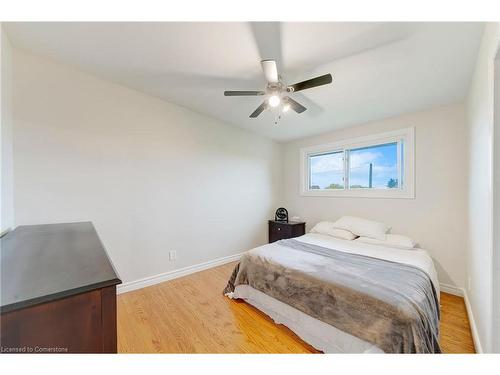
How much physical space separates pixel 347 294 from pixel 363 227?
1630mm

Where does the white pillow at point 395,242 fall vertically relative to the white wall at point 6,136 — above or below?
below

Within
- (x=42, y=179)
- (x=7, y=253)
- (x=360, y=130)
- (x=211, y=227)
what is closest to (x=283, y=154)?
(x=360, y=130)

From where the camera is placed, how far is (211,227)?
3250 mm

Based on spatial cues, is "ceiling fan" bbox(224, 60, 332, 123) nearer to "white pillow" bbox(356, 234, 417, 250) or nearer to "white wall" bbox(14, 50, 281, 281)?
"white wall" bbox(14, 50, 281, 281)

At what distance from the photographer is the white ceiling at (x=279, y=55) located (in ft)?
4.88

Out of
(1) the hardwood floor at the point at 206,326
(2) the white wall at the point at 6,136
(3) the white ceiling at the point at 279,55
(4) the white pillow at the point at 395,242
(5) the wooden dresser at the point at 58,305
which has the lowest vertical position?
(1) the hardwood floor at the point at 206,326

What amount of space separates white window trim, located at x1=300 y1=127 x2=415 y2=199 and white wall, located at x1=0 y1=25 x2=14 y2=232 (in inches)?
152

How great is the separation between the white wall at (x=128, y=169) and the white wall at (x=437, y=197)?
2.33m

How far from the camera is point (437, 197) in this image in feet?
8.50

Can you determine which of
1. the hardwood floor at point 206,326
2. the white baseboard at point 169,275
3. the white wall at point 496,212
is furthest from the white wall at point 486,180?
the white baseboard at point 169,275

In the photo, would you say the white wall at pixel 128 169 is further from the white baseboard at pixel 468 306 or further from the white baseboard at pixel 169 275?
the white baseboard at pixel 468 306

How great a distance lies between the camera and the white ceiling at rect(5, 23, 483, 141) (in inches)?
58.6

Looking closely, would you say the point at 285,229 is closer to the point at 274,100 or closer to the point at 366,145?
the point at 366,145

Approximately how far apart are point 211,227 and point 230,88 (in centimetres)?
204
